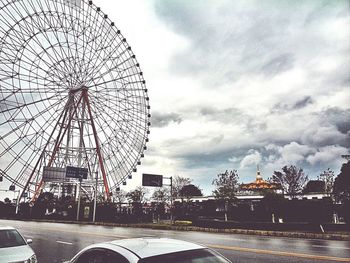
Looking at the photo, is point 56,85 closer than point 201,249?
No

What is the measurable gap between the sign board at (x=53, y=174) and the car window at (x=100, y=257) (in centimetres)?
3531

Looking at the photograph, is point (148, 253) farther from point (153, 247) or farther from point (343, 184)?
point (343, 184)

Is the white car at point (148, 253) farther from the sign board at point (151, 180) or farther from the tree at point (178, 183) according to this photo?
the tree at point (178, 183)

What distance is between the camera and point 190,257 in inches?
138

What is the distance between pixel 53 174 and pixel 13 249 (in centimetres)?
3421

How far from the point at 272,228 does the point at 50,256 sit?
15847 mm

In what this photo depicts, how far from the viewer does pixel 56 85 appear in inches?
1237

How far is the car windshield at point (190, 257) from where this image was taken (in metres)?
3.32

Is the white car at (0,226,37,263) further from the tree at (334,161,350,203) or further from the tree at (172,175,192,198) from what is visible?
the tree at (172,175,192,198)

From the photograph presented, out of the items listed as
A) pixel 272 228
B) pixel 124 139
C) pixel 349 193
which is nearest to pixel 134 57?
pixel 124 139

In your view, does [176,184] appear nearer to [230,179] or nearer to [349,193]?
[230,179]

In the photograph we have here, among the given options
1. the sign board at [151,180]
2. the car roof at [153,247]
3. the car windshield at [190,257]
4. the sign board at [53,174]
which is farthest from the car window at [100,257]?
the sign board at [53,174]

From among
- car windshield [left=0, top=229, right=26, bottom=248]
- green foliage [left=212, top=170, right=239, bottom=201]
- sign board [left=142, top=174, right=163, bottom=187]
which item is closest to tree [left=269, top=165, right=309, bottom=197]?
green foliage [left=212, top=170, right=239, bottom=201]

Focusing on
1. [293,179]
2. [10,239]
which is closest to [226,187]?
[293,179]
